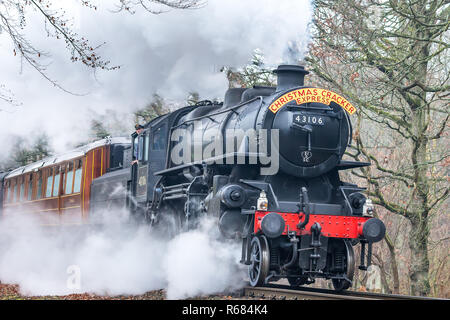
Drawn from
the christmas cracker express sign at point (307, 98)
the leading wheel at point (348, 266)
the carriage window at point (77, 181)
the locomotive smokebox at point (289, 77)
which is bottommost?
the leading wheel at point (348, 266)

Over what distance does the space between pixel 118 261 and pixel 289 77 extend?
508 centimetres

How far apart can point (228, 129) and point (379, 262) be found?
20.1 feet

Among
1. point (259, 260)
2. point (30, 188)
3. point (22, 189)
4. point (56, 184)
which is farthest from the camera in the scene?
point (22, 189)

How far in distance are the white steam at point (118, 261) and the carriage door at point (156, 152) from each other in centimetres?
99

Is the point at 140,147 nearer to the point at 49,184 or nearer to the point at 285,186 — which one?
the point at 285,186

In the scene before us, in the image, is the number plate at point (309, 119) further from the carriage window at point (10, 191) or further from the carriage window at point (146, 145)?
the carriage window at point (10, 191)

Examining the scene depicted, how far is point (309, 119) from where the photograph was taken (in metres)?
8.23

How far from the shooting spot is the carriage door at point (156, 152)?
36.3ft

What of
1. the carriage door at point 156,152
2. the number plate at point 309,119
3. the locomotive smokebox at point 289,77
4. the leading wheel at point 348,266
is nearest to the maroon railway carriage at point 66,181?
the carriage door at point 156,152

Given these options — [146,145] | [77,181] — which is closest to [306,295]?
[146,145]

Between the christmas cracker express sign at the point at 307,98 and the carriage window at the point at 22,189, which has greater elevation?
the christmas cracker express sign at the point at 307,98

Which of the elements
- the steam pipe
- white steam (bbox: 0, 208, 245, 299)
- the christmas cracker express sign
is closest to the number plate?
the christmas cracker express sign

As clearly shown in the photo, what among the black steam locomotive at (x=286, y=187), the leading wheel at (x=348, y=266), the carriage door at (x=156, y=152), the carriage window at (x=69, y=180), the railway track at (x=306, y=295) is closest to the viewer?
the railway track at (x=306, y=295)

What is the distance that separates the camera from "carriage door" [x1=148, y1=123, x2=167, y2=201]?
1105 cm
